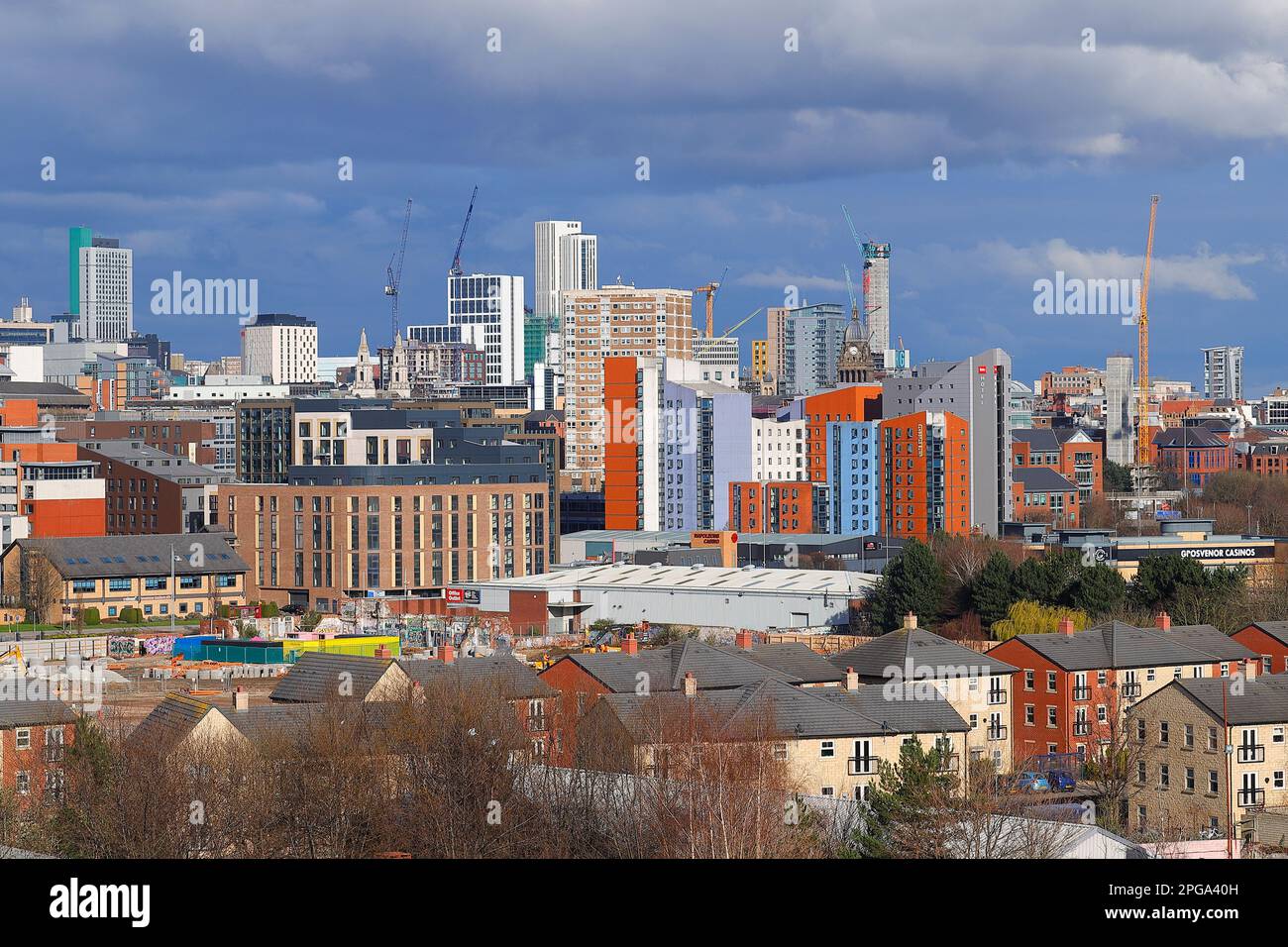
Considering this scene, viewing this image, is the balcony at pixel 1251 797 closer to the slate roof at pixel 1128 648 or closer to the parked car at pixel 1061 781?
the parked car at pixel 1061 781

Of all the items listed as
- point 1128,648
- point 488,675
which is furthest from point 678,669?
point 1128,648

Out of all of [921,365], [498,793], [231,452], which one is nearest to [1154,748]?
[498,793]

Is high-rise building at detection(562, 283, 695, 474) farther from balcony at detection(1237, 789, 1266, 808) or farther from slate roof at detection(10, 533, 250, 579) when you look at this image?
balcony at detection(1237, 789, 1266, 808)

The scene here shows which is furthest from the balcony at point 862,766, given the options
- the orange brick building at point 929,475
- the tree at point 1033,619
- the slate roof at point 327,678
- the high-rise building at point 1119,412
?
the high-rise building at point 1119,412

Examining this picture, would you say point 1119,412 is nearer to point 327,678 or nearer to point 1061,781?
point 1061,781

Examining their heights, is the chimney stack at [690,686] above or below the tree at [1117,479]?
below

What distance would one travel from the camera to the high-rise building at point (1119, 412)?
4860 inches

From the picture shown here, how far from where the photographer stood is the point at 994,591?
149ft

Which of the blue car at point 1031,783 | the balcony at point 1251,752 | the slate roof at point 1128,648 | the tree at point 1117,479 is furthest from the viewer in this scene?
the tree at point 1117,479

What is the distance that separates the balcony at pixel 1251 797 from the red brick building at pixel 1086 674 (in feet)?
13.3

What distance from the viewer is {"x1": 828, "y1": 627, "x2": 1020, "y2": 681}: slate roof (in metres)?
30.0

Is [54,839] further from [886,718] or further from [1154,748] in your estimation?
[1154,748]

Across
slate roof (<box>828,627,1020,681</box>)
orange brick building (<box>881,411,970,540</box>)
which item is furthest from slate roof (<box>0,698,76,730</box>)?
orange brick building (<box>881,411,970,540</box>)

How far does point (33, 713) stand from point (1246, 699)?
666 inches
